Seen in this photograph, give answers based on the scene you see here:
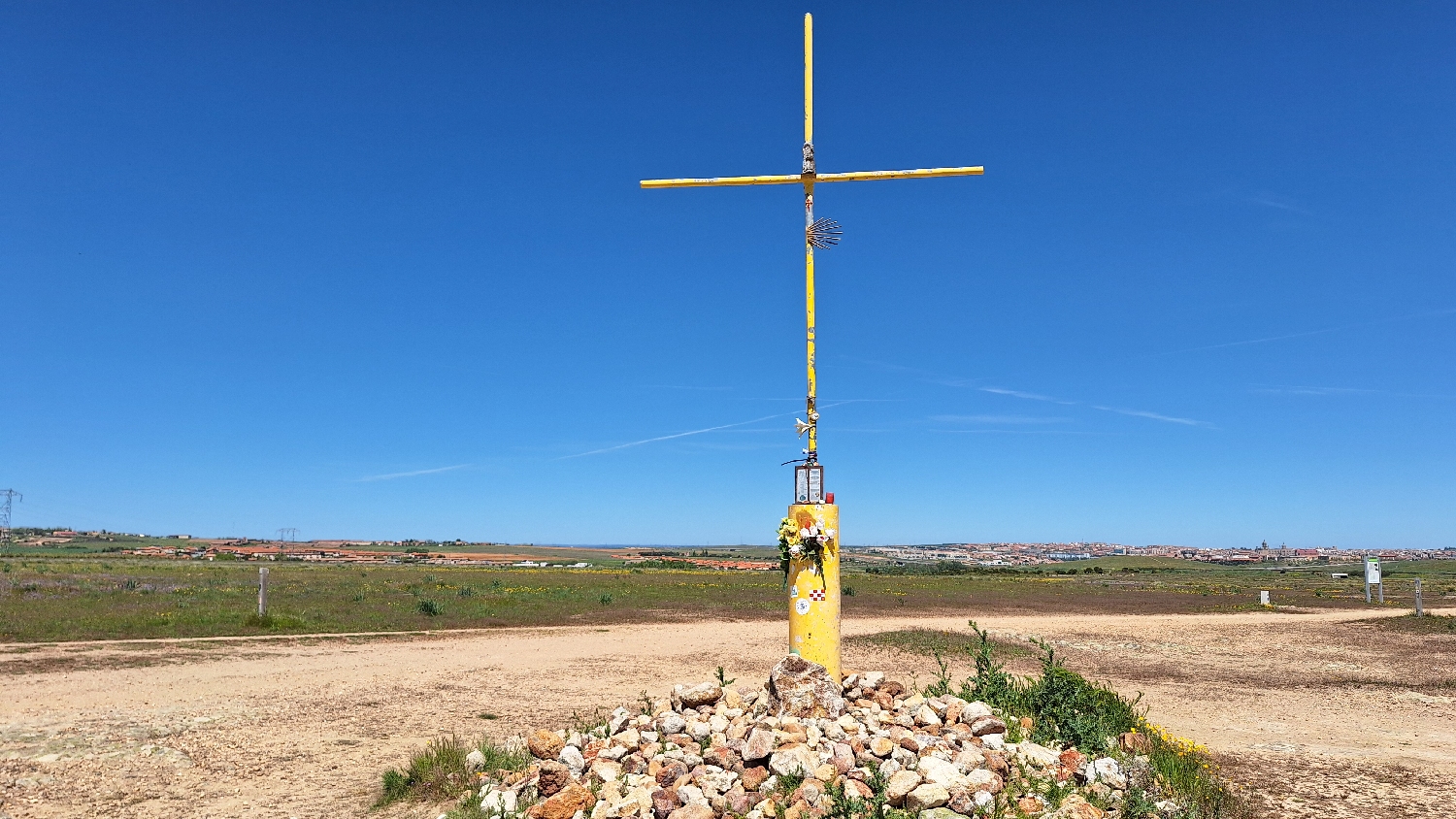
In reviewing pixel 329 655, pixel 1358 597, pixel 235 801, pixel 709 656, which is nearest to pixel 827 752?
pixel 235 801

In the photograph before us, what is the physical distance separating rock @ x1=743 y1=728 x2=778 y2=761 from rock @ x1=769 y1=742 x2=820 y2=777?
0.26ft

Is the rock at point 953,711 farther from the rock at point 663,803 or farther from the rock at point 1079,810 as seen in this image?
the rock at point 663,803

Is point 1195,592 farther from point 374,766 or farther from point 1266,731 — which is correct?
point 374,766

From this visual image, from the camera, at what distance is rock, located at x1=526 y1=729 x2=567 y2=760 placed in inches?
306

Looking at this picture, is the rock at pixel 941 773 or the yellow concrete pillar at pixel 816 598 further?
the yellow concrete pillar at pixel 816 598

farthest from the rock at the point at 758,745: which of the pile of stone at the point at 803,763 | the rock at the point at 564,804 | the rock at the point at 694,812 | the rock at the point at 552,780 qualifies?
the rock at the point at 552,780

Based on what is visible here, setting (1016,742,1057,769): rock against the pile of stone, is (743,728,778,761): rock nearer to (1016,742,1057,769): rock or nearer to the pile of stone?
the pile of stone

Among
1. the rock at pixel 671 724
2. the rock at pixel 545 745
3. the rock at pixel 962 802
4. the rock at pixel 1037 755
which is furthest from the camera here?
the rock at pixel 545 745

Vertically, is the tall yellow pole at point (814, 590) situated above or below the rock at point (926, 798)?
above

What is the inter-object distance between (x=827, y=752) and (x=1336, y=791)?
5149mm

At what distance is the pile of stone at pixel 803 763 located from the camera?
6.14 metres

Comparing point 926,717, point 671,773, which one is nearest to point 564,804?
point 671,773

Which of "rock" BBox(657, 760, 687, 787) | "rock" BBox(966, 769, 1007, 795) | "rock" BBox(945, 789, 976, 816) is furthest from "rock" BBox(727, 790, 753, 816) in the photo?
"rock" BBox(966, 769, 1007, 795)

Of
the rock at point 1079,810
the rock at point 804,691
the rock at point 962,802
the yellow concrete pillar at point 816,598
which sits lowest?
the rock at point 1079,810
